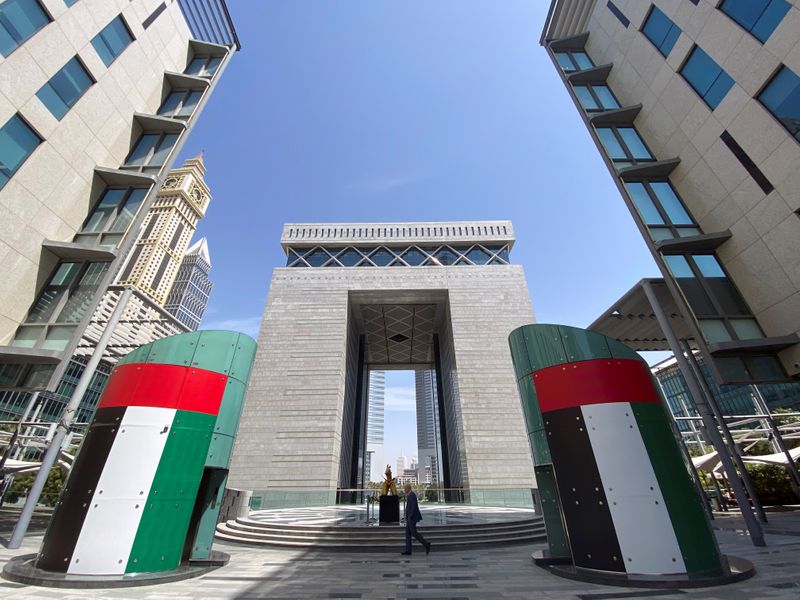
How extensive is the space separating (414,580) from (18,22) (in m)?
16.7

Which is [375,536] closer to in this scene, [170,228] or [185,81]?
[185,81]

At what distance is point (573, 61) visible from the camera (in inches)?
699

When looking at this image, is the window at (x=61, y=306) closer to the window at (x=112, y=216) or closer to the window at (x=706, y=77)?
the window at (x=112, y=216)

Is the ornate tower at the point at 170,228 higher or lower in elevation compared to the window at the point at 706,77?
higher

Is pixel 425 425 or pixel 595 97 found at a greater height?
pixel 425 425

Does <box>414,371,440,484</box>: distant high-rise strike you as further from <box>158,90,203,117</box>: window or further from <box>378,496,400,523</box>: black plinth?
<box>158,90,203,117</box>: window

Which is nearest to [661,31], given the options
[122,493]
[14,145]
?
[122,493]

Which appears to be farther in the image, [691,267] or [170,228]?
[170,228]

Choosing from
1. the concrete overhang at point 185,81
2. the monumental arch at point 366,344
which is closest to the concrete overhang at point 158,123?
the concrete overhang at point 185,81

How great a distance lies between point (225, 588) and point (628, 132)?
65.2 ft

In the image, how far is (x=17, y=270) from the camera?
997 centimetres

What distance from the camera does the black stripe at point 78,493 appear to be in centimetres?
536

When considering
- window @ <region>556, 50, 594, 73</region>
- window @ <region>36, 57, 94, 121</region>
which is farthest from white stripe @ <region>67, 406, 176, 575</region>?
window @ <region>556, 50, 594, 73</region>

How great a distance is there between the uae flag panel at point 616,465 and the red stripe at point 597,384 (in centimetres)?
2
